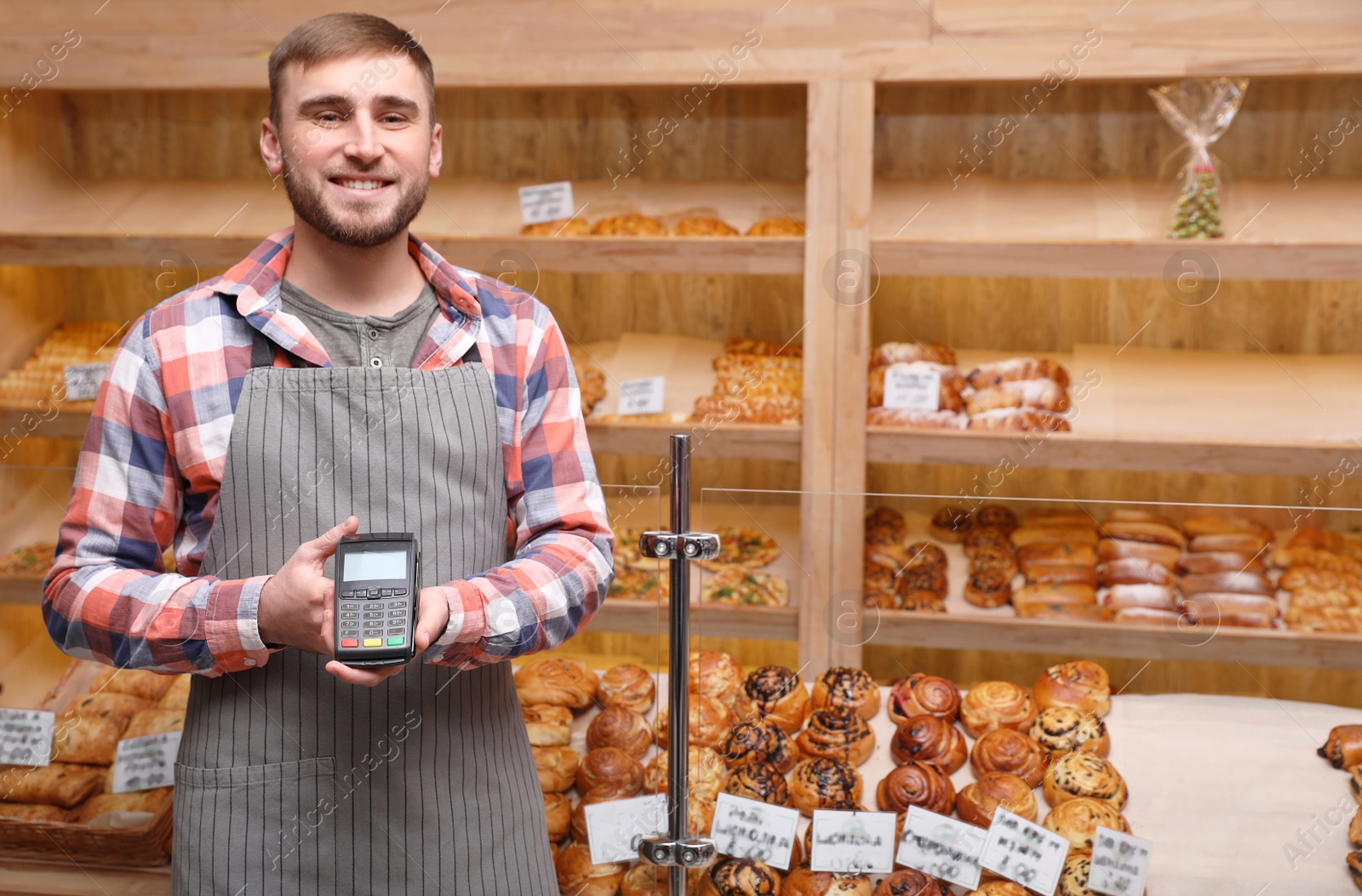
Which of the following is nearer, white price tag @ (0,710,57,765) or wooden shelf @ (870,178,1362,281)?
white price tag @ (0,710,57,765)

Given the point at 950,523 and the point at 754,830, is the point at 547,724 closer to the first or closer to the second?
the point at 754,830

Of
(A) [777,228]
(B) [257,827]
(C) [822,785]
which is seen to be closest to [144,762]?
(B) [257,827]

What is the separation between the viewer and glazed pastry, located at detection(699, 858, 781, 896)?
1357mm

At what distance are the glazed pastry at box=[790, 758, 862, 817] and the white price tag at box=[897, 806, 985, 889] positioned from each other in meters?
0.08

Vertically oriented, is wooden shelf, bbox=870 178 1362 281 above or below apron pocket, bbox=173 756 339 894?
above

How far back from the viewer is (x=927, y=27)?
2.59 metres

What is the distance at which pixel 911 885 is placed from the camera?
4.36 feet

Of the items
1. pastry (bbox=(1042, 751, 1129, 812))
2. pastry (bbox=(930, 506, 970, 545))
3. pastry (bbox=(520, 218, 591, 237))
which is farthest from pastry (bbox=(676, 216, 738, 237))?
pastry (bbox=(1042, 751, 1129, 812))

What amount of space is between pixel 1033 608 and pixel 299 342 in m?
1.11

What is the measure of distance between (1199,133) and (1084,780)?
195 cm

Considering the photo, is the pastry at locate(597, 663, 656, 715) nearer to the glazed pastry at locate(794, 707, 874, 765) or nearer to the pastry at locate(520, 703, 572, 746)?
the pastry at locate(520, 703, 572, 746)

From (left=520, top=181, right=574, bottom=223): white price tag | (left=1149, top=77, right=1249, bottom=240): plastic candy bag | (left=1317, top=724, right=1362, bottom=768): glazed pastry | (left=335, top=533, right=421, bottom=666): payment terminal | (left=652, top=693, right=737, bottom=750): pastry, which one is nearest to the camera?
(left=335, top=533, right=421, bottom=666): payment terminal

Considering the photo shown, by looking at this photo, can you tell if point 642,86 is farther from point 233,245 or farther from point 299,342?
point 299,342

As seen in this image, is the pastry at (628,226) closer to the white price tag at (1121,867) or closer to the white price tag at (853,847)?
the white price tag at (853,847)
